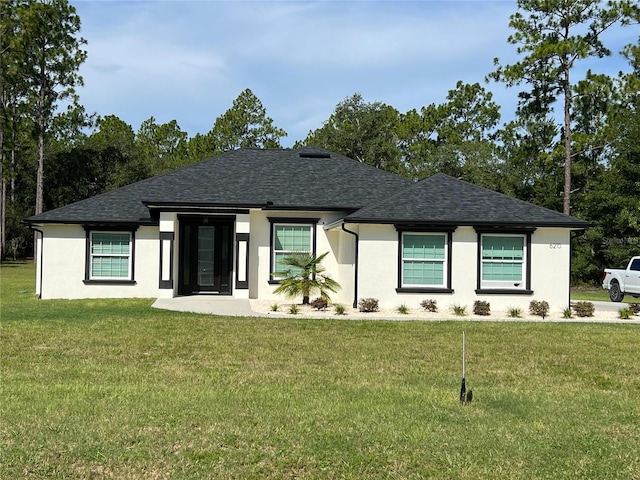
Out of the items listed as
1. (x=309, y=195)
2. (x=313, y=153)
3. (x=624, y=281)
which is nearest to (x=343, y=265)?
(x=309, y=195)

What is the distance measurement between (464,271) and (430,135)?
127 feet

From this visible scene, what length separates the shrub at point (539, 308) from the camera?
53.8 feet

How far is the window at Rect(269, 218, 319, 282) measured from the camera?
2005 centimetres

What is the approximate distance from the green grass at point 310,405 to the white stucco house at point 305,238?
200 inches

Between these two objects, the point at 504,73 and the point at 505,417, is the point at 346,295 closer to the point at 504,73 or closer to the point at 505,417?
the point at 505,417

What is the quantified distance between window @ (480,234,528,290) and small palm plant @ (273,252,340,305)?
4.27 m

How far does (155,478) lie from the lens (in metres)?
4.68

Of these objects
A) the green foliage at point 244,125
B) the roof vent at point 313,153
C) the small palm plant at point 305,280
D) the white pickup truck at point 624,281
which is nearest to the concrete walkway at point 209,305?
the small palm plant at point 305,280

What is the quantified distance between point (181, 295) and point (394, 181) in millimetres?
8533

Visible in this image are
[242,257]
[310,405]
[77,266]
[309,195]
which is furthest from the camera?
[309,195]

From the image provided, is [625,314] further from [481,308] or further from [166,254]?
[166,254]

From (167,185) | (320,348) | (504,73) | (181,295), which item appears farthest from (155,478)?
(504,73)

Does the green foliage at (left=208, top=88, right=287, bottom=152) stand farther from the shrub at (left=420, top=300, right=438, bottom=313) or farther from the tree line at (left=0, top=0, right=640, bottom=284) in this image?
the shrub at (left=420, top=300, right=438, bottom=313)

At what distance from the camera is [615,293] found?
23.0 m
